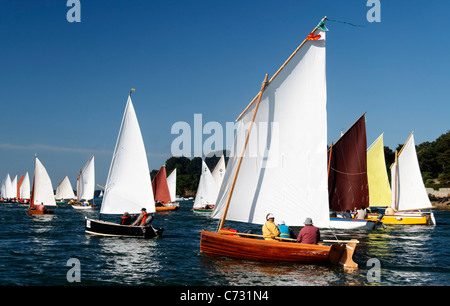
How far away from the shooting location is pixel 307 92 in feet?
74.1

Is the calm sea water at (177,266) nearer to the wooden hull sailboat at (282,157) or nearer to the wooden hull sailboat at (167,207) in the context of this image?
the wooden hull sailboat at (282,157)

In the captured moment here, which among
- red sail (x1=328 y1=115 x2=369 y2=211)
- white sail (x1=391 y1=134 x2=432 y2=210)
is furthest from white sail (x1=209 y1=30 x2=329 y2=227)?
white sail (x1=391 y1=134 x2=432 y2=210)

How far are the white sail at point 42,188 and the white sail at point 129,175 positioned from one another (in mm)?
34063

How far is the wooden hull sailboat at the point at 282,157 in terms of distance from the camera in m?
22.4

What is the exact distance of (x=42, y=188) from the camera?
219ft

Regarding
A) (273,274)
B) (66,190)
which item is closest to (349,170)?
(273,274)

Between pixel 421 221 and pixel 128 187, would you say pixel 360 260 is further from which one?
pixel 421 221

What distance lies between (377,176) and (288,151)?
39277 mm

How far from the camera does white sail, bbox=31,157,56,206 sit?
65.8 m

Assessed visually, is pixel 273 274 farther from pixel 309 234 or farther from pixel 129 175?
pixel 129 175

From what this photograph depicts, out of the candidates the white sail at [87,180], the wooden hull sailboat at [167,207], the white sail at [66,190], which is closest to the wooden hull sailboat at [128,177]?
the wooden hull sailboat at [167,207]
